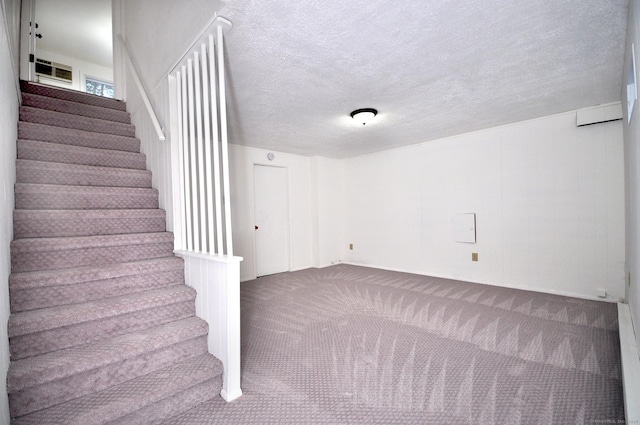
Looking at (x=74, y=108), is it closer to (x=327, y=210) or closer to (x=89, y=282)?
(x=89, y=282)

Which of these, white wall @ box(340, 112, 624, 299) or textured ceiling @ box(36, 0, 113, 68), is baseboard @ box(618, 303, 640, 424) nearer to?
white wall @ box(340, 112, 624, 299)

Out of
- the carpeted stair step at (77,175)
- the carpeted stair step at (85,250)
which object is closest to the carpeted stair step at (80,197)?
the carpeted stair step at (77,175)

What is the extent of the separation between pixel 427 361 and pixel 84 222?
283 cm

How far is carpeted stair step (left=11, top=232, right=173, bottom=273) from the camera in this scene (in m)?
1.78

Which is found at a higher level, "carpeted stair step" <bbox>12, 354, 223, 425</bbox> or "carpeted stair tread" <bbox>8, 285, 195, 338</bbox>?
"carpeted stair tread" <bbox>8, 285, 195, 338</bbox>

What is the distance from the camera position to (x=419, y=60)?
2.25 meters

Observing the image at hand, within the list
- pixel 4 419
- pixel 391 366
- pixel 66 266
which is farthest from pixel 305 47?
pixel 4 419

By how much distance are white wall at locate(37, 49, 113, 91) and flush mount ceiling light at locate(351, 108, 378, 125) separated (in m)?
5.86

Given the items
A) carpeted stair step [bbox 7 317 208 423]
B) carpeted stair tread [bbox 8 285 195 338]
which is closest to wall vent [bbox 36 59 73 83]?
carpeted stair tread [bbox 8 285 195 338]

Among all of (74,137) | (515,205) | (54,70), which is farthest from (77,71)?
(515,205)

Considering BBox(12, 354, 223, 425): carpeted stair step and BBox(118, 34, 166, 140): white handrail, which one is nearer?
BBox(12, 354, 223, 425): carpeted stair step

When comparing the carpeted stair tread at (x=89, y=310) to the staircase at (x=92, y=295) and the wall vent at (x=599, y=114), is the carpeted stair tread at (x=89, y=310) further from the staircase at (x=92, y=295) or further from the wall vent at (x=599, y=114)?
the wall vent at (x=599, y=114)

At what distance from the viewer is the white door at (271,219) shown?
4.94 meters

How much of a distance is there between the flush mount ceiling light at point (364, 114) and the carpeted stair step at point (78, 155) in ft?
7.80
